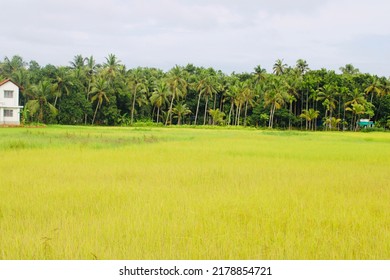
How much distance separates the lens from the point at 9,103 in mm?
38719

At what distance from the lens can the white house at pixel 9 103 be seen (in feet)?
126

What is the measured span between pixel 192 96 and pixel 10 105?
97.5 feet

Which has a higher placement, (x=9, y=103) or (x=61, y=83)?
(x=61, y=83)

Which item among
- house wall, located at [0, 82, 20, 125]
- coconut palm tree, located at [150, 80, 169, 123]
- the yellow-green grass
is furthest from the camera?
coconut palm tree, located at [150, 80, 169, 123]

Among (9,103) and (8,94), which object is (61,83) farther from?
(9,103)

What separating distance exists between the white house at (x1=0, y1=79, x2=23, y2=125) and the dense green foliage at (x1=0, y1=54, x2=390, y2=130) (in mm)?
6783

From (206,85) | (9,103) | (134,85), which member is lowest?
(9,103)

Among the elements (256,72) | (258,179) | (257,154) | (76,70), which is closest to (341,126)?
(256,72)

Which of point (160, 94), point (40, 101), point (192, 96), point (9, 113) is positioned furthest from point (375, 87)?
point (9, 113)

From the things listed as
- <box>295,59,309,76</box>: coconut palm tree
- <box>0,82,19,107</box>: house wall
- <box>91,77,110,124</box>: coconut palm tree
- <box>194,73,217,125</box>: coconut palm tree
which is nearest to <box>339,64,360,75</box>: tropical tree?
<box>295,59,309,76</box>: coconut palm tree

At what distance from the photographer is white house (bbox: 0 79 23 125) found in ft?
126

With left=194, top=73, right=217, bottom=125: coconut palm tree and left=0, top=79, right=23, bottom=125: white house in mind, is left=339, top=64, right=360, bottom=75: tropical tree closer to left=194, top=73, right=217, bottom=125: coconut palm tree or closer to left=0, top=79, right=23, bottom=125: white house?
left=194, top=73, right=217, bottom=125: coconut palm tree

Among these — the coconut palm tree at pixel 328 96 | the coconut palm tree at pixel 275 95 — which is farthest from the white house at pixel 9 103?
the coconut palm tree at pixel 328 96

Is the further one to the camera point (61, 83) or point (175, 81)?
point (175, 81)
